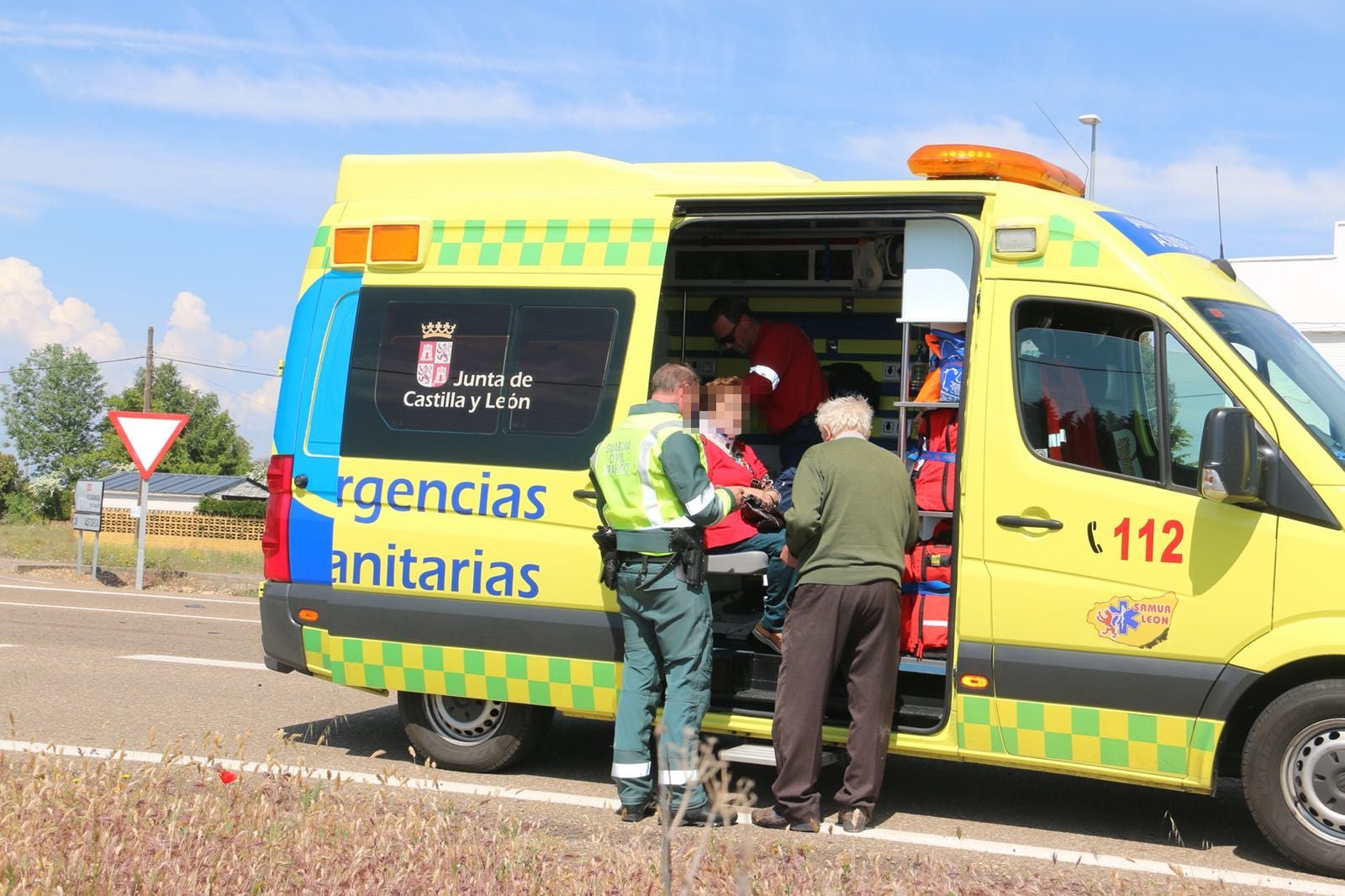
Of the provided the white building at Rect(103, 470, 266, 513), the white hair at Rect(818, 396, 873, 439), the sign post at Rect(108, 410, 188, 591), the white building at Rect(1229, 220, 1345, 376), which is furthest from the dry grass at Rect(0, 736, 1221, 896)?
the white building at Rect(103, 470, 266, 513)

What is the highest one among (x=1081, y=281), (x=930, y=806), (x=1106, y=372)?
(x=1081, y=281)

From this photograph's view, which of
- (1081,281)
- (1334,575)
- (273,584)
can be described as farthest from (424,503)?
(1334,575)

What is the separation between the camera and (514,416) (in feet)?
22.5

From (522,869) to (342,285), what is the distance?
363 centimetres

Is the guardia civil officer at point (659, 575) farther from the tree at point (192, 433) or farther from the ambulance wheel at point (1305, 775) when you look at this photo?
the tree at point (192, 433)

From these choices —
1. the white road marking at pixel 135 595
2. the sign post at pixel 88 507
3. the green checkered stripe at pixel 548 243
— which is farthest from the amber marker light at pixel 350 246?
the sign post at pixel 88 507

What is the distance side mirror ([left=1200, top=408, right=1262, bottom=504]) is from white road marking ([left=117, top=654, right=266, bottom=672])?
7302 mm

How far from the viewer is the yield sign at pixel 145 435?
1672 cm

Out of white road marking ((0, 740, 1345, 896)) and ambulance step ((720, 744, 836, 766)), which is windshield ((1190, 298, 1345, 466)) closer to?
white road marking ((0, 740, 1345, 896))

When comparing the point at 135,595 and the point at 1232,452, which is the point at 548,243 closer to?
the point at 1232,452

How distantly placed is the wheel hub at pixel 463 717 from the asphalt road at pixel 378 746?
23cm

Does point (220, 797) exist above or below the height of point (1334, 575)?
below

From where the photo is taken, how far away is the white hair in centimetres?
636

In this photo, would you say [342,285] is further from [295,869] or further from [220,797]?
[295,869]
